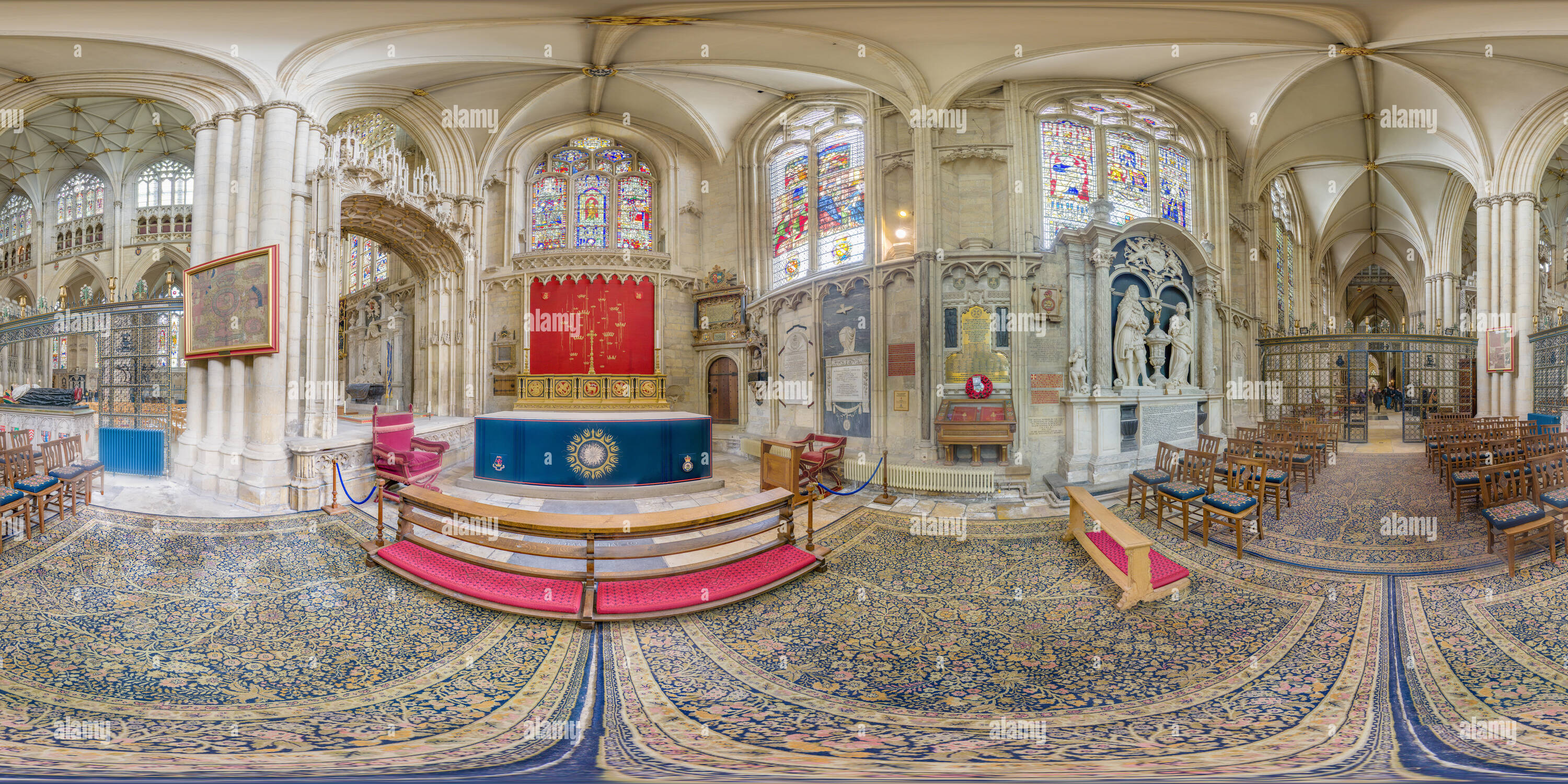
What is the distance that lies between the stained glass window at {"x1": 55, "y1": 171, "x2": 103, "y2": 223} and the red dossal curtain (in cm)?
1813

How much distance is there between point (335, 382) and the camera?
866 centimetres

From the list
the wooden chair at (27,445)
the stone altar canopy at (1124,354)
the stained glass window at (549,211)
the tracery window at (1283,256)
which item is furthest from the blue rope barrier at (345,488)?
the tracery window at (1283,256)

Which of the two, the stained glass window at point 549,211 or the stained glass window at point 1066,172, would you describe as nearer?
the stained glass window at point 1066,172

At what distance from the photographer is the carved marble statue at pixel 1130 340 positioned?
31.6ft

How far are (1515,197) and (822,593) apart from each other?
18032mm

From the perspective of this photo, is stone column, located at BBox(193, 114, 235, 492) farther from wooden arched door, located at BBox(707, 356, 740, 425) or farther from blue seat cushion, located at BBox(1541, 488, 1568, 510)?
blue seat cushion, located at BBox(1541, 488, 1568, 510)

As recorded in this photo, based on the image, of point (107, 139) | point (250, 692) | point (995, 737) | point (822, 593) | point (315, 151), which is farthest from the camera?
point (107, 139)

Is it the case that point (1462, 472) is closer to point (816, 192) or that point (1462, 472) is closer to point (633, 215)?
point (816, 192)

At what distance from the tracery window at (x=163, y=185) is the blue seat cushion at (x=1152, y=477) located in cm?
2751

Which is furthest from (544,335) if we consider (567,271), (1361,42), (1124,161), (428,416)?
(1361,42)

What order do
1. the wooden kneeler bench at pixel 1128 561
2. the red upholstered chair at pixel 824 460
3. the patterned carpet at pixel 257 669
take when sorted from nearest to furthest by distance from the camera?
the patterned carpet at pixel 257 669 < the wooden kneeler bench at pixel 1128 561 < the red upholstered chair at pixel 824 460

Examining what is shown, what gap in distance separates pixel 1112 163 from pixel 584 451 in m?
10.1

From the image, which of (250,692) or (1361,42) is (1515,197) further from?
(250,692)

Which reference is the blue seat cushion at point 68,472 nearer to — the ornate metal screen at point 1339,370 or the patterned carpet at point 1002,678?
the patterned carpet at point 1002,678
